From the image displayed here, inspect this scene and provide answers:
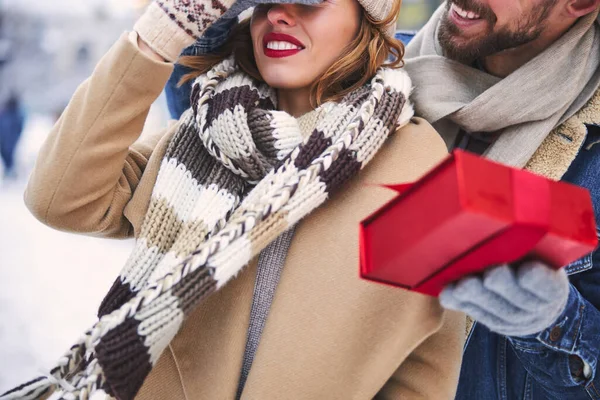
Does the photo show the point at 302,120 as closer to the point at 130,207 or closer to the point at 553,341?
the point at 130,207

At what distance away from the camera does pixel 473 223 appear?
64 centimetres

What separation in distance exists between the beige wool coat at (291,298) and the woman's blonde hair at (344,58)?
0.17 meters

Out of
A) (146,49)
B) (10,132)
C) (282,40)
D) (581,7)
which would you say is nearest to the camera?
(146,49)

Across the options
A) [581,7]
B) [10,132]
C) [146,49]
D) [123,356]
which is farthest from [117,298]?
[10,132]

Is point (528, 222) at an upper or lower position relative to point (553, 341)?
upper

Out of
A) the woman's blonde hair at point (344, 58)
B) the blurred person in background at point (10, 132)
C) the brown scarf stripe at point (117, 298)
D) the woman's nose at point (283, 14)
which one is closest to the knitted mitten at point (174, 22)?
the woman's nose at point (283, 14)

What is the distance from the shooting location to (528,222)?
641mm

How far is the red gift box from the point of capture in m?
0.64

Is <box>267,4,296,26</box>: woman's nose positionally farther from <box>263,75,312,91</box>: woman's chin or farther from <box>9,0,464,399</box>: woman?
<box>263,75,312,91</box>: woman's chin

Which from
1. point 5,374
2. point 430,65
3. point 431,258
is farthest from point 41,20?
point 431,258

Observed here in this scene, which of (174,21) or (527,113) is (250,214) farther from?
(527,113)

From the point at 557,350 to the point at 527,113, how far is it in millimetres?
467

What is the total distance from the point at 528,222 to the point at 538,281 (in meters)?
0.10

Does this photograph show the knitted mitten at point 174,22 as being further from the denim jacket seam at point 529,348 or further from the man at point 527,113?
the denim jacket seam at point 529,348
